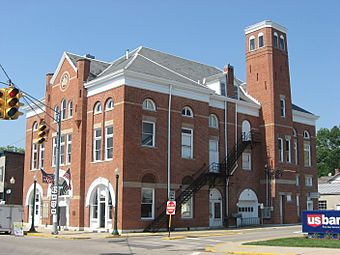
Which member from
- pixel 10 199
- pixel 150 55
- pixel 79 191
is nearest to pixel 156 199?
pixel 79 191

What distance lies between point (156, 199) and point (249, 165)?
1235cm

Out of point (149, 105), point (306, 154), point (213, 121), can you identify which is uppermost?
point (149, 105)

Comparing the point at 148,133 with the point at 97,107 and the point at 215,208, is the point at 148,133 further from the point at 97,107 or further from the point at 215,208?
the point at 215,208

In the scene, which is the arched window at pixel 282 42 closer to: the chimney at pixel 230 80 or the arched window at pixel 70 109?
the chimney at pixel 230 80

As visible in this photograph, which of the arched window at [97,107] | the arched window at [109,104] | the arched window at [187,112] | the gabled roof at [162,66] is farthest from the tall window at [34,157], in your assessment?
the arched window at [187,112]

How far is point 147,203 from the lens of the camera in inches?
1439

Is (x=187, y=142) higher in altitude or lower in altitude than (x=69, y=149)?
higher

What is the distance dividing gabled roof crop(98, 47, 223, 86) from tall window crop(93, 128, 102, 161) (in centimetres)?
477

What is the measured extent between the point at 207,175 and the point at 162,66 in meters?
10.1

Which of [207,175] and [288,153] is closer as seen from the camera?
[207,175]

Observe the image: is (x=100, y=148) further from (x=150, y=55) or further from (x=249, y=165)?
(x=249, y=165)

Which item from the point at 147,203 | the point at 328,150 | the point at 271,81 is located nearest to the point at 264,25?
the point at 271,81

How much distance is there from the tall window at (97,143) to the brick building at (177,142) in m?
0.09

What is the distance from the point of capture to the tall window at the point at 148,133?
37281 millimetres
